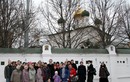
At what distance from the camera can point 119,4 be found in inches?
1441

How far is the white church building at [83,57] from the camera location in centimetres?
2095

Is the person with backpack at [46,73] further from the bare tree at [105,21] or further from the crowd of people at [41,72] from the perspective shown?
the bare tree at [105,21]

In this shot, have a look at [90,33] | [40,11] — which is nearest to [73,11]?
[40,11]

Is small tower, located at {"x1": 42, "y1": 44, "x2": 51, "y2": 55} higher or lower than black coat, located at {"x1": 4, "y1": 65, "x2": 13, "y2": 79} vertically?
higher

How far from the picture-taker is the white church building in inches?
825

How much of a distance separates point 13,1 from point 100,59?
31.6 ft

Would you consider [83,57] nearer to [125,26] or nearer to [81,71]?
[81,71]

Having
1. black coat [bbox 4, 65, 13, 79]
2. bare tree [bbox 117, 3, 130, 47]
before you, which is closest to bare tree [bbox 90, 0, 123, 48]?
bare tree [bbox 117, 3, 130, 47]

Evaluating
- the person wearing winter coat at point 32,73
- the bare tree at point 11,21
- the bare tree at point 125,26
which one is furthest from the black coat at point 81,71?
the bare tree at point 125,26

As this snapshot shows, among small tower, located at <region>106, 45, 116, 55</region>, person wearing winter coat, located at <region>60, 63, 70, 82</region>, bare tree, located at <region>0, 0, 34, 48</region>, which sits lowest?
person wearing winter coat, located at <region>60, 63, 70, 82</region>

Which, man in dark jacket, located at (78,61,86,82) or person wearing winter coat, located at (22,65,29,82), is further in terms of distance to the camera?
man in dark jacket, located at (78,61,86,82)

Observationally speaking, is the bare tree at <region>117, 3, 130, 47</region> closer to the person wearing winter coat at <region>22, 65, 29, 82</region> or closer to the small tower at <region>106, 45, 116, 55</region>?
the small tower at <region>106, 45, 116, 55</region>

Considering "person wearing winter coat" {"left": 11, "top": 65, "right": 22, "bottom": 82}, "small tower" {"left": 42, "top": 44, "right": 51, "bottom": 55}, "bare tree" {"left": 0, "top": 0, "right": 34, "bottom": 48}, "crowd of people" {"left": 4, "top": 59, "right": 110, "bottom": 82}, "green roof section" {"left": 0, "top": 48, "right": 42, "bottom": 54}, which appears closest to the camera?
"person wearing winter coat" {"left": 11, "top": 65, "right": 22, "bottom": 82}

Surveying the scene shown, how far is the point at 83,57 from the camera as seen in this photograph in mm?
23734
